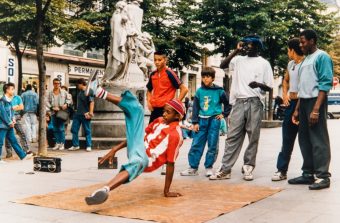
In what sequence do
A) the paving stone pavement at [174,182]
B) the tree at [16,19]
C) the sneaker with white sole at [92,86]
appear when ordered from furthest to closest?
the tree at [16,19] → the sneaker with white sole at [92,86] → the paving stone pavement at [174,182]

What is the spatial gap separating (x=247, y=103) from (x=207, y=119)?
834 millimetres

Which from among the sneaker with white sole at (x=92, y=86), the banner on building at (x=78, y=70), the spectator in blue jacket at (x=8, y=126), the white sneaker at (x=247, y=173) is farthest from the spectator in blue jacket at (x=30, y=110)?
the banner on building at (x=78, y=70)

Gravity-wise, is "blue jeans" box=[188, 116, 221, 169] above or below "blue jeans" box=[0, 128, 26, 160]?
above

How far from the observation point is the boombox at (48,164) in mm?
8852

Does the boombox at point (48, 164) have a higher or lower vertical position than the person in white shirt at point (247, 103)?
lower

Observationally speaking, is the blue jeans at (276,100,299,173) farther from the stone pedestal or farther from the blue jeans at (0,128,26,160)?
the stone pedestal

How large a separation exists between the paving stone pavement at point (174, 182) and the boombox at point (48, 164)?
0.15 metres

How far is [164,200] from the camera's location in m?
6.25

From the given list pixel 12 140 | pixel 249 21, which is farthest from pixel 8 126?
pixel 249 21

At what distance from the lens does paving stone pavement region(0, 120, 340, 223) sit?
5.31 m

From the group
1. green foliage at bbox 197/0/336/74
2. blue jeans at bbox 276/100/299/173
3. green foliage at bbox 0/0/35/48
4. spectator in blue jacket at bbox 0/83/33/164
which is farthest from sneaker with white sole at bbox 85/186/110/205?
green foliage at bbox 197/0/336/74

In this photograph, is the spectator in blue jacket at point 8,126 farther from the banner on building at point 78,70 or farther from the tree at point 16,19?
the banner on building at point 78,70

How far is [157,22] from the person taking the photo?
3011 centimetres

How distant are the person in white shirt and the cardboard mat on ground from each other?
57 cm
